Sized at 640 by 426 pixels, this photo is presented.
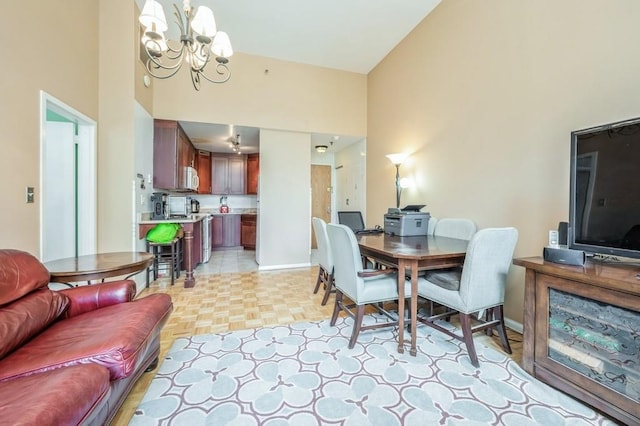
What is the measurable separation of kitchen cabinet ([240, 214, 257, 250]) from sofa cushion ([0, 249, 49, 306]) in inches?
175

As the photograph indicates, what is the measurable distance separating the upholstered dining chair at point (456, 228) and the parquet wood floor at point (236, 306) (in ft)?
2.90

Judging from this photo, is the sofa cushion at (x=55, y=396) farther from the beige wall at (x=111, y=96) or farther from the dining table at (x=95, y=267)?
the beige wall at (x=111, y=96)

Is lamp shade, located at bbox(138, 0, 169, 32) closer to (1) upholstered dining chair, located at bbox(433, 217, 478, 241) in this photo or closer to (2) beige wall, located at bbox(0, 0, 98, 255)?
(2) beige wall, located at bbox(0, 0, 98, 255)

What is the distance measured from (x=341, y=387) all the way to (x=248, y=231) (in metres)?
4.89

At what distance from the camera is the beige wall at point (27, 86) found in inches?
71.1

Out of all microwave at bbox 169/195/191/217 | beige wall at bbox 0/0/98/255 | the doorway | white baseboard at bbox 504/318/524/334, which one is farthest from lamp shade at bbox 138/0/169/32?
the doorway

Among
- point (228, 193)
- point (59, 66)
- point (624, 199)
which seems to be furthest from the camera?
point (228, 193)

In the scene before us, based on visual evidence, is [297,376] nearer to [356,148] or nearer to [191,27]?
[191,27]

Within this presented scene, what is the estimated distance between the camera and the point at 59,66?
232cm

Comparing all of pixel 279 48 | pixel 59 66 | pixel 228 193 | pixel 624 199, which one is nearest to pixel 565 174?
pixel 624 199

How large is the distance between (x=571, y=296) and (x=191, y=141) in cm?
563

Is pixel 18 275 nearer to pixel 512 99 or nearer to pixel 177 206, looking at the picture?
pixel 177 206

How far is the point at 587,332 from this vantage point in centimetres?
143

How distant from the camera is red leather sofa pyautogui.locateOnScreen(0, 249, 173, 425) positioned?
872 mm
